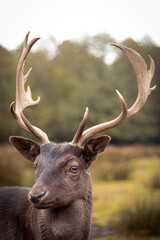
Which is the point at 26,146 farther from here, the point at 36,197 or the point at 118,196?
the point at 118,196

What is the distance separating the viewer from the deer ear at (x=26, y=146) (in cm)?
328

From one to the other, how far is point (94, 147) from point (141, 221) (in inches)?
118

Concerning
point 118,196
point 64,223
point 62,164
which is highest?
point 62,164

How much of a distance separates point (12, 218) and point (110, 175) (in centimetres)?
733

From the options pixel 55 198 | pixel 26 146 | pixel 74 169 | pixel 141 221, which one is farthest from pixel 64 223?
pixel 141 221

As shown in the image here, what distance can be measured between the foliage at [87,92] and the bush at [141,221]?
13.2m

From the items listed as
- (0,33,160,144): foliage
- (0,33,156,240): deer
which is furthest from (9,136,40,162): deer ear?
(0,33,160,144): foliage

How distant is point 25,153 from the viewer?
134 inches

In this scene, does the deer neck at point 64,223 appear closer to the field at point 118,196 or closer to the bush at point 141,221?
the field at point 118,196

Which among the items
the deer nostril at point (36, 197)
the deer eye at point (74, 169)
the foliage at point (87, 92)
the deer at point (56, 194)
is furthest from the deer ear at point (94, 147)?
the foliage at point (87, 92)

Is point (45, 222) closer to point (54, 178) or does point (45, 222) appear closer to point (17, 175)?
point (54, 178)

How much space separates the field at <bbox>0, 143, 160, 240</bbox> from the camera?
215 inches

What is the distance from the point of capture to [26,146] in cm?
336

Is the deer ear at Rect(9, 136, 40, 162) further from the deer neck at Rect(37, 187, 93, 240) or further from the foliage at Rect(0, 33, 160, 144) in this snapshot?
the foliage at Rect(0, 33, 160, 144)
